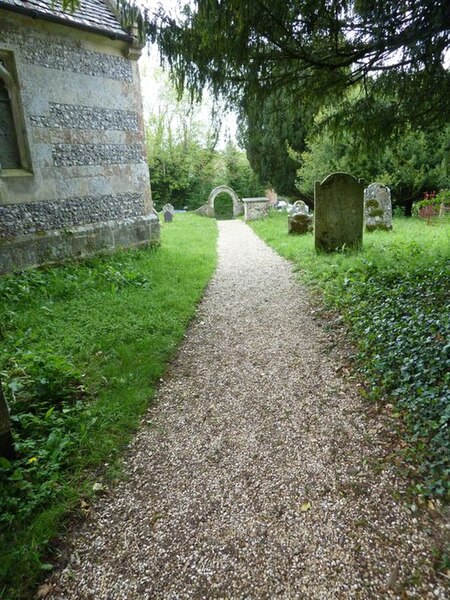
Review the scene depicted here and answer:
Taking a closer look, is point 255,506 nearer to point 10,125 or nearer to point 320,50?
point 320,50

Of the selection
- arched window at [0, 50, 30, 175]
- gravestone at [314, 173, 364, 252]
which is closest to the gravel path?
gravestone at [314, 173, 364, 252]

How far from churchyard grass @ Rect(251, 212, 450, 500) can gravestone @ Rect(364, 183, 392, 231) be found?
11.2 ft

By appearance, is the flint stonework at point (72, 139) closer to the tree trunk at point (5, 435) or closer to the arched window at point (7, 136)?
the arched window at point (7, 136)

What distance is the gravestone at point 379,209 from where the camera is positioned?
34.2 ft

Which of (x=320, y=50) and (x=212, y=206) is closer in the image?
(x=320, y=50)

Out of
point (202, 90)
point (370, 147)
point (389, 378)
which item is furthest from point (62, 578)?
point (370, 147)

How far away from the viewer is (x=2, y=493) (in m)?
2.13

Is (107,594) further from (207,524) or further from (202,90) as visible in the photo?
(202,90)

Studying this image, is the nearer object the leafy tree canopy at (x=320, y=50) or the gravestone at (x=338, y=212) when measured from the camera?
the leafy tree canopy at (x=320, y=50)

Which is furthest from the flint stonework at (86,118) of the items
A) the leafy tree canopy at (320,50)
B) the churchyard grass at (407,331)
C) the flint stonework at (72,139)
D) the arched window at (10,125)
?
the churchyard grass at (407,331)

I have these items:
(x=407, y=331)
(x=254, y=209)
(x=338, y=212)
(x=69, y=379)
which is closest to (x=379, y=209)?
(x=338, y=212)

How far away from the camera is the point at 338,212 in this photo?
7.50 meters

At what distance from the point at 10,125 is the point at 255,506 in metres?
7.56

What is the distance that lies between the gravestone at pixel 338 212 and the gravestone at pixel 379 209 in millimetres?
3313
